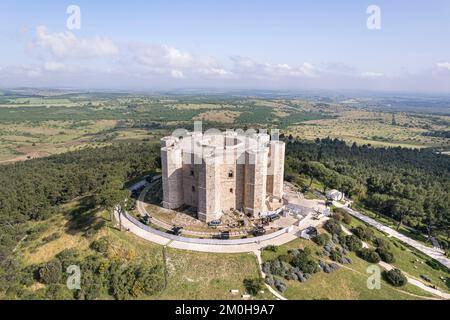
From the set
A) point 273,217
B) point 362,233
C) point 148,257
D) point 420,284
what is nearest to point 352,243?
point 362,233

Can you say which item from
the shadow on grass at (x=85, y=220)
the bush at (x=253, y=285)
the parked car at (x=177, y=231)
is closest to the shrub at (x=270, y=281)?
the bush at (x=253, y=285)

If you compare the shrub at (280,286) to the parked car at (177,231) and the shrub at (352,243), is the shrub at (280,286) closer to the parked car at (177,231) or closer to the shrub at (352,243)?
the shrub at (352,243)

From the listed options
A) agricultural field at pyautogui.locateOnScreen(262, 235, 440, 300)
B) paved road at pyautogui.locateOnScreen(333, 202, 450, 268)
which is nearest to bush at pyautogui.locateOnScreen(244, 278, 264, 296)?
agricultural field at pyautogui.locateOnScreen(262, 235, 440, 300)

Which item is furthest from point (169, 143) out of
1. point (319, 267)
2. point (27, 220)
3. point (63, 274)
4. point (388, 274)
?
point (388, 274)

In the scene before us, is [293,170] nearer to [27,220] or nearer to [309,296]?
[309,296]

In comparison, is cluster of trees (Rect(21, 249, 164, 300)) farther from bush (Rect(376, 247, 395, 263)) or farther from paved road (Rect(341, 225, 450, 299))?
bush (Rect(376, 247, 395, 263))

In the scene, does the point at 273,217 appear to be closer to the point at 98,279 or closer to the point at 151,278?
the point at 151,278
